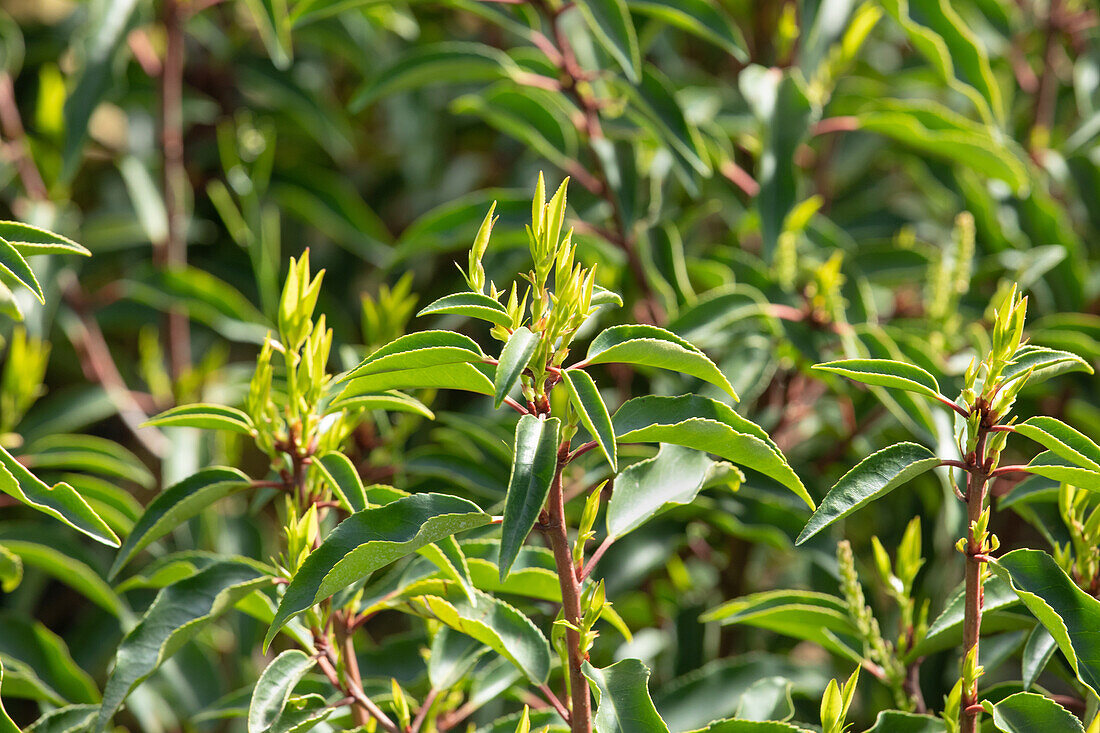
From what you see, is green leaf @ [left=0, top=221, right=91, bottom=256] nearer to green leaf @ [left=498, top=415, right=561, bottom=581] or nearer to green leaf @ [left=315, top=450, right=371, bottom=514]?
green leaf @ [left=315, top=450, right=371, bottom=514]

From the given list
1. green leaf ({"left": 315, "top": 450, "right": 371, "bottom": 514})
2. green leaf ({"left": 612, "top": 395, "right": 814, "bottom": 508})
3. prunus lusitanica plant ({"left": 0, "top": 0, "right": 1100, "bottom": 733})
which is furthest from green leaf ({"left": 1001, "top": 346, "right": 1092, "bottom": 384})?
green leaf ({"left": 315, "top": 450, "right": 371, "bottom": 514})

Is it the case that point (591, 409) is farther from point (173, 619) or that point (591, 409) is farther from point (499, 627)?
point (173, 619)

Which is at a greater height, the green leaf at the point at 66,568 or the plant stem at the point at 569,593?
the plant stem at the point at 569,593

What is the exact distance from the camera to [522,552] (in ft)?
2.42

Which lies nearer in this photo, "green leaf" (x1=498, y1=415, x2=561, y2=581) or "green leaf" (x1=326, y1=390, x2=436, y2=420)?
"green leaf" (x1=498, y1=415, x2=561, y2=581)

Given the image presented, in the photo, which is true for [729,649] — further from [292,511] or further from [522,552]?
[292,511]

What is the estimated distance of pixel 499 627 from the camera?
0.69 metres

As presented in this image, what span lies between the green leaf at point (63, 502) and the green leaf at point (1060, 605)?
1.77ft

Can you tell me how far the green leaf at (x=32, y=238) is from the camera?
0.66m

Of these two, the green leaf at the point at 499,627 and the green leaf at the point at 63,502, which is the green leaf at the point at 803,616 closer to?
the green leaf at the point at 499,627

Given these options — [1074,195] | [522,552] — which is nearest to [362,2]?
[522,552]

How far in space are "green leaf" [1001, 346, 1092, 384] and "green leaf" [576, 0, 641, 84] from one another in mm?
457

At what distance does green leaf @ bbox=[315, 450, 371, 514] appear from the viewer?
641mm

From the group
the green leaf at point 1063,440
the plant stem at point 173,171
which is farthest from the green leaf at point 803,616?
the plant stem at point 173,171
